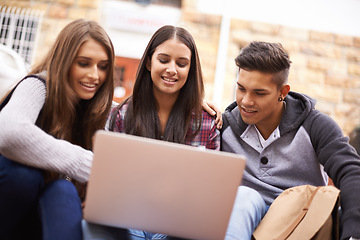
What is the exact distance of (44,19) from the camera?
12.1ft

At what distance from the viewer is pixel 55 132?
1186 millimetres

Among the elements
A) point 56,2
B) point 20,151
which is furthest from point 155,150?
point 56,2

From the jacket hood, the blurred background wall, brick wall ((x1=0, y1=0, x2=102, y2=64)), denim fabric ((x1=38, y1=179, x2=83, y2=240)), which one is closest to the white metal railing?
brick wall ((x1=0, y1=0, x2=102, y2=64))

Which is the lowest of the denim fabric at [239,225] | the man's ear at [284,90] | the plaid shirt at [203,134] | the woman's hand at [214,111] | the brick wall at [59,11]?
the denim fabric at [239,225]

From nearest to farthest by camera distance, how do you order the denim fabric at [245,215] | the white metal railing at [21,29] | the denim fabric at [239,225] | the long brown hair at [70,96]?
the denim fabric at [239,225] → the denim fabric at [245,215] → the long brown hair at [70,96] → the white metal railing at [21,29]

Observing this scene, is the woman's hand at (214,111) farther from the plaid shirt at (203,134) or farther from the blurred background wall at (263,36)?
the blurred background wall at (263,36)

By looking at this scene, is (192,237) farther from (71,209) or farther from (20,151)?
(20,151)

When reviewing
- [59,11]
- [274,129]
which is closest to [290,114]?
[274,129]

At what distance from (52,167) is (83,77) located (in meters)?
0.40

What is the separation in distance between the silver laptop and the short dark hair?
2.09ft

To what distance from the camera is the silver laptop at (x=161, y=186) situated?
0.82 metres

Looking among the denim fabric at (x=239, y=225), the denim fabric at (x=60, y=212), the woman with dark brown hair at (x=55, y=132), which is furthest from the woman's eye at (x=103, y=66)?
the denim fabric at (x=239, y=225)

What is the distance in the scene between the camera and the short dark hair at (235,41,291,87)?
53.4 inches

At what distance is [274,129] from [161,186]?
0.73 m
